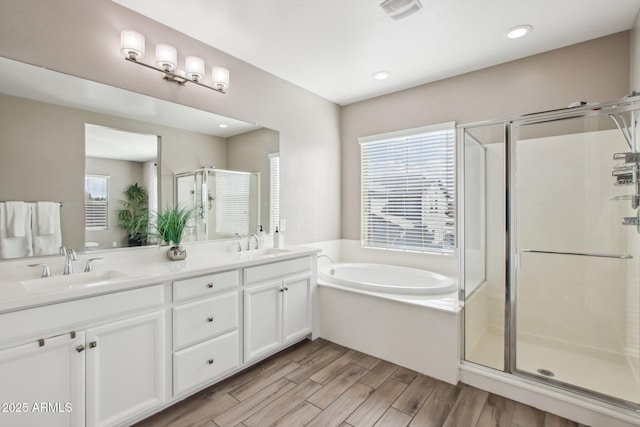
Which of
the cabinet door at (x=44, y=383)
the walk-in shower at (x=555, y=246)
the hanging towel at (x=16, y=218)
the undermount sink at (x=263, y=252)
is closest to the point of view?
the cabinet door at (x=44, y=383)

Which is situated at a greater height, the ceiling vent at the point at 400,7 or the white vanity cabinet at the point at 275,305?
the ceiling vent at the point at 400,7

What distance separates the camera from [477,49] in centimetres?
251

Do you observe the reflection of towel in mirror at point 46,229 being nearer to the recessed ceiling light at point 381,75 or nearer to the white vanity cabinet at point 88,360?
the white vanity cabinet at point 88,360

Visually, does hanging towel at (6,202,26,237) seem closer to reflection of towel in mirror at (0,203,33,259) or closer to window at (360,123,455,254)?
reflection of towel in mirror at (0,203,33,259)

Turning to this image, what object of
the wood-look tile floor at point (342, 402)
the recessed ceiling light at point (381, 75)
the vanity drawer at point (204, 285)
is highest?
the recessed ceiling light at point (381, 75)

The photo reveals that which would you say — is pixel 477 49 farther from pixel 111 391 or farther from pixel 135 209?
pixel 111 391

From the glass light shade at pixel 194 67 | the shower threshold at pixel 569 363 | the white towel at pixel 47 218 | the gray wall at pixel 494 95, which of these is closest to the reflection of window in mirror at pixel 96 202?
the white towel at pixel 47 218

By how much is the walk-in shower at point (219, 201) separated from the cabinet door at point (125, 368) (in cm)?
84

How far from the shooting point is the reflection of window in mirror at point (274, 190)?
9.88ft

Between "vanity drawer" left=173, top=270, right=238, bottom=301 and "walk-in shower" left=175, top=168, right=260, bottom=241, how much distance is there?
0.54 m

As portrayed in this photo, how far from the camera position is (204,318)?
198 cm

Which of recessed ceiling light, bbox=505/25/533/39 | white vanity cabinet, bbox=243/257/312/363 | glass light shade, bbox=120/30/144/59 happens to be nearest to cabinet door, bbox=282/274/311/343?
white vanity cabinet, bbox=243/257/312/363

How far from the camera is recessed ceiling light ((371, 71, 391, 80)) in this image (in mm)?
2954

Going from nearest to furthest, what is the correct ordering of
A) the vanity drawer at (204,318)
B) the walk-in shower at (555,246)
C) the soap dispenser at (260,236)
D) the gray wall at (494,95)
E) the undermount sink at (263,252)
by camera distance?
the vanity drawer at (204,318)
the walk-in shower at (555,246)
the gray wall at (494,95)
the undermount sink at (263,252)
the soap dispenser at (260,236)
